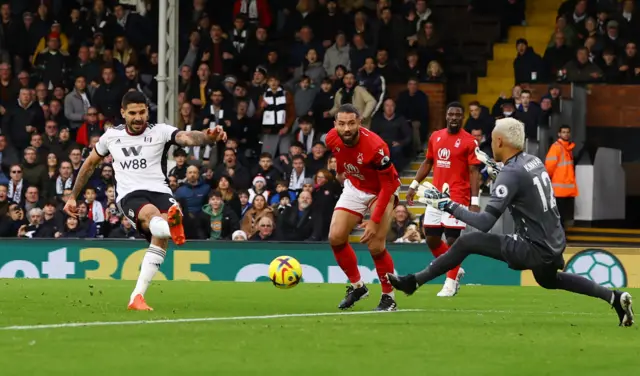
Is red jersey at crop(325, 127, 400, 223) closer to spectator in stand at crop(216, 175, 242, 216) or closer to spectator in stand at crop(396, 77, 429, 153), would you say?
spectator in stand at crop(216, 175, 242, 216)

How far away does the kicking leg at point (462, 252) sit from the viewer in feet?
37.8

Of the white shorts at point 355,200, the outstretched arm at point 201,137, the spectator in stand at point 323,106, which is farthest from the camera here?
the spectator in stand at point 323,106

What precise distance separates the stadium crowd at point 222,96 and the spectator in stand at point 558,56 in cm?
208

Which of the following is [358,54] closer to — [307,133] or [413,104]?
[413,104]

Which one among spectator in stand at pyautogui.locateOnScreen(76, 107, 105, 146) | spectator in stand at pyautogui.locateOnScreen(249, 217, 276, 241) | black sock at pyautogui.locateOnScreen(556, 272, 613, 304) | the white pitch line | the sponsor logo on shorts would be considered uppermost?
spectator in stand at pyautogui.locateOnScreen(76, 107, 105, 146)

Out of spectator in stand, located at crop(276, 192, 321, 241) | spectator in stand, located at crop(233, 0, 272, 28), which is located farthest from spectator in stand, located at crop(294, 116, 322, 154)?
spectator in stand, located at crop(233, 0, 272, 28)

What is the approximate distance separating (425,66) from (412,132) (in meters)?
2.04

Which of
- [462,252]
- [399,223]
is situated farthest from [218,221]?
[462,252]

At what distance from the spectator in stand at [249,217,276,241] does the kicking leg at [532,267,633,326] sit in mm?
11159

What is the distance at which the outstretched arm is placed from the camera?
12.6 meters

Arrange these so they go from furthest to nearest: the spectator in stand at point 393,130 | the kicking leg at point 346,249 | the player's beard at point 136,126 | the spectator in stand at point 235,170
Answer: the spectator in stand at point 393,130
the spectator in stand at point 235,170
the kicking leg at point 346,249
the player's beard at point 136,126

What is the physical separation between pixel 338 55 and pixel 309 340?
53.9 ft

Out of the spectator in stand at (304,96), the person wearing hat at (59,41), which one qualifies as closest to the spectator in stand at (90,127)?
the person wearing hat at (59,41)

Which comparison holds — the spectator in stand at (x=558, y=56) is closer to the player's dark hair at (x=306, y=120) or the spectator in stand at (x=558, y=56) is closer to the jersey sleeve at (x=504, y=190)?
the player's dark hair at (x=306, y=120)
